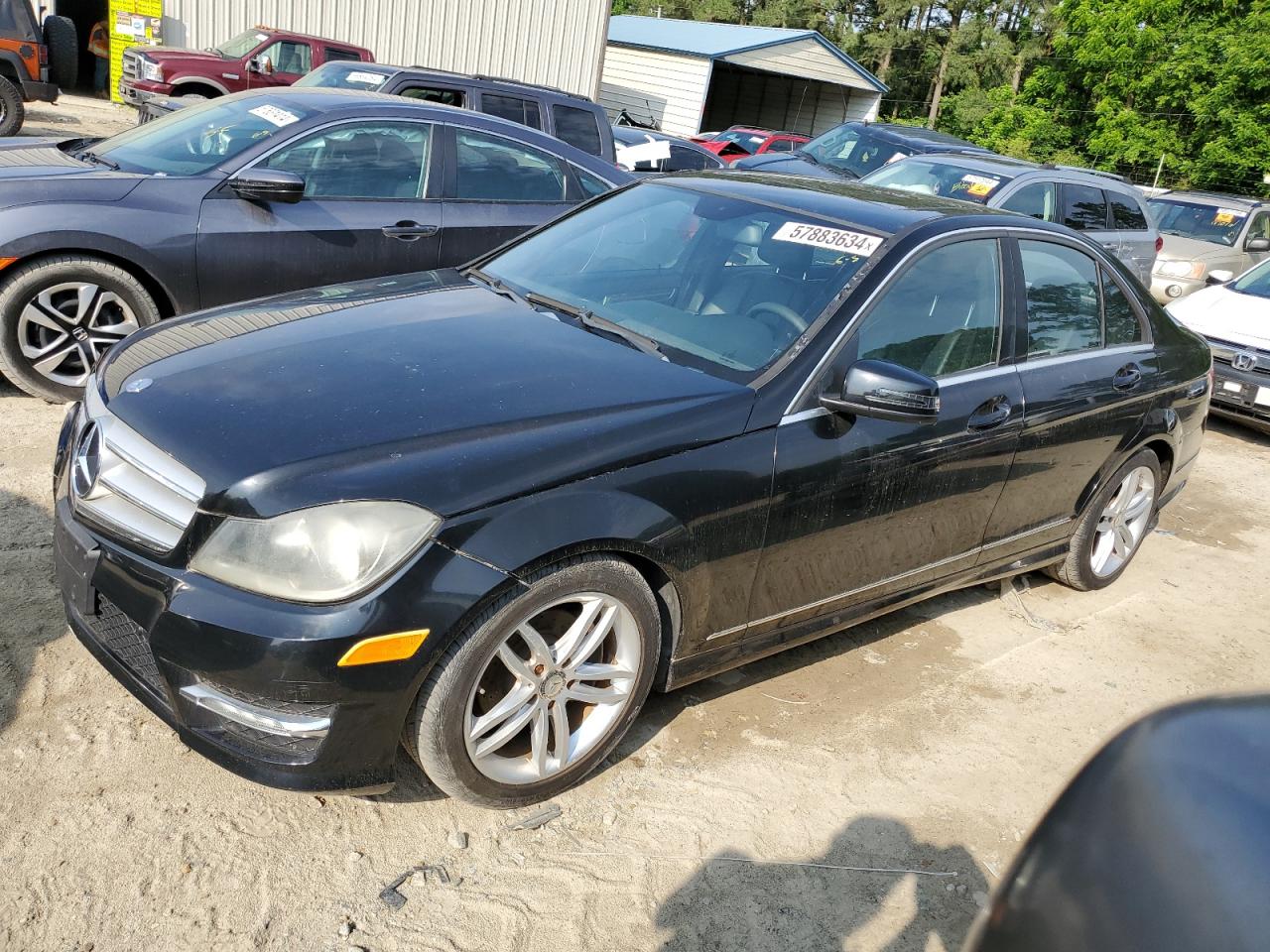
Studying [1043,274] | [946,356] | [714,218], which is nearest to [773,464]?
[946,356]

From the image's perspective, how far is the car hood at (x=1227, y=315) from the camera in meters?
8.26

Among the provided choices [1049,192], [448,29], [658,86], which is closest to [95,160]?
[1049,192]

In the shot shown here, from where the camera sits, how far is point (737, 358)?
3.32m

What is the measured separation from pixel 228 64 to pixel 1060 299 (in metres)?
16.5

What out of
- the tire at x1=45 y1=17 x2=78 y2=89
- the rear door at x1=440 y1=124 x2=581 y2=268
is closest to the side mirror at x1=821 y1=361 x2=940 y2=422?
the rear door at x1=440 y1=124 x2=581 y2=268

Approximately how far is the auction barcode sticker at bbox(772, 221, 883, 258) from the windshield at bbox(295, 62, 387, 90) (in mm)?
7004

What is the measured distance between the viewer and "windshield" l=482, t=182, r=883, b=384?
341 centimetres

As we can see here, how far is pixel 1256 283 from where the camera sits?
9164 millimetres

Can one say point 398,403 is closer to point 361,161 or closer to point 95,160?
point 361,161

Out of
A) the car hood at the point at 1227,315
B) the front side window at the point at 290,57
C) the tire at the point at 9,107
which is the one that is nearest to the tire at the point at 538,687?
the car hood at the point at 1227,315

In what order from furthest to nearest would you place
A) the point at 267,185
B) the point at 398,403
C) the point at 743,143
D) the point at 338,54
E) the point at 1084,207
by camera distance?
the point at 743,143 < the point at 338,54 < the point at 1084,207 < the point at 267,185 < the point at 398,403

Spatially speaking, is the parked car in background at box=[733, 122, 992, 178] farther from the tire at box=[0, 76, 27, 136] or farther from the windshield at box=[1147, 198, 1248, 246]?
the tire at box=[0, 76, 27, 136]

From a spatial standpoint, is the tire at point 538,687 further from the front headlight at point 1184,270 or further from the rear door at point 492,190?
the front headlight at point 1184,270

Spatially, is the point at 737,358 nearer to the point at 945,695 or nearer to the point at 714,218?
the point at 714,218
